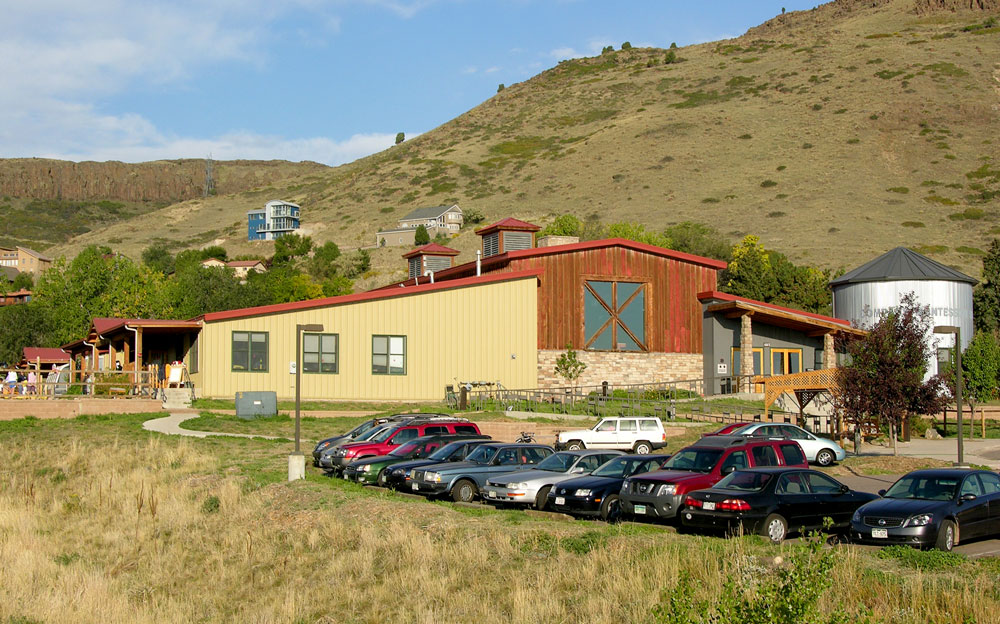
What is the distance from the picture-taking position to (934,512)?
54.2 ft

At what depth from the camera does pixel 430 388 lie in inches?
1807

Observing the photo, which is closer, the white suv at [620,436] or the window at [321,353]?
the white suv at [620,436]

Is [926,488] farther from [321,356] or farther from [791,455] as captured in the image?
[321,356]

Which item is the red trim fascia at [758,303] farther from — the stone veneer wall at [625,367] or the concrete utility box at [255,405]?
the concrete utility box at [255,405]

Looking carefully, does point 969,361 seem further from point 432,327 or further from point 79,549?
point 79,549

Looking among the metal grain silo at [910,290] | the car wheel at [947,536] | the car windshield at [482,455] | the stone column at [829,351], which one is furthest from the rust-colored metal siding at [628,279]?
the car wheel at [947,536]

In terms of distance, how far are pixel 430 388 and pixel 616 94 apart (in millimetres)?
129458

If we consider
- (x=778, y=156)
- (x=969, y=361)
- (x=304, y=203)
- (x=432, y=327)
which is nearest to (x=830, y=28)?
(x=778, y=156)

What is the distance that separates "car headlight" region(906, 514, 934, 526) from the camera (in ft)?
53.5

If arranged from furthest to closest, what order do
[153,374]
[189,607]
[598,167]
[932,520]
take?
[598,167]
[153,374]
[189,607]
[932,520]

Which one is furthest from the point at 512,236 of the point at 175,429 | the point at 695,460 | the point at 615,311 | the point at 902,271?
the point at 695,460

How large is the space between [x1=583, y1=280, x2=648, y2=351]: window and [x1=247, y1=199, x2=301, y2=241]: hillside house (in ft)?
313

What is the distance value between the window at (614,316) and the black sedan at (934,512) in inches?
1229

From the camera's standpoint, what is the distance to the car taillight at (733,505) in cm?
1716
